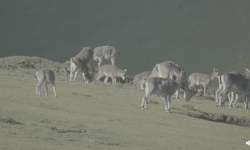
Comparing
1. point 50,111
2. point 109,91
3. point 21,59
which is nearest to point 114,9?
point 21,59

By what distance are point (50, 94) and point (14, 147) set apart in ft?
30.0

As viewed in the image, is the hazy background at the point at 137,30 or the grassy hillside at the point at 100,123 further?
the hazy background at the point at 137,30

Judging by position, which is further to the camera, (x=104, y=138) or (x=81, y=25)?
(x=81, y=25)

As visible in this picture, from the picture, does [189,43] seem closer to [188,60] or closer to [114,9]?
[188,60]

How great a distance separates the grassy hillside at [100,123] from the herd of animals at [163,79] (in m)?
0.81

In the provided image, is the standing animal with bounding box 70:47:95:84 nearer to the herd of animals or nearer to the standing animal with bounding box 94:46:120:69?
the herd of animals

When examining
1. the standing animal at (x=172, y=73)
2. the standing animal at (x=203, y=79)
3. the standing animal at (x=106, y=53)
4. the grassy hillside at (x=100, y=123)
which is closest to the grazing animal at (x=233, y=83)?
the grassy hillside at (x=100, y=123)

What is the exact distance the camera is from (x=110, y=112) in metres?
20.0

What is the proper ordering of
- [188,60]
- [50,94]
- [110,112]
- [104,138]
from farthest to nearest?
[188,60]
[50,94]
[110,112]
[104,138]

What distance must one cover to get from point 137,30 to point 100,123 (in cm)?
2710

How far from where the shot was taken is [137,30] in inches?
1738

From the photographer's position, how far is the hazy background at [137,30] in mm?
43031

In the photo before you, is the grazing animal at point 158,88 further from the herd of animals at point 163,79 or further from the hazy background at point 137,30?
the hazy background at point 137,30

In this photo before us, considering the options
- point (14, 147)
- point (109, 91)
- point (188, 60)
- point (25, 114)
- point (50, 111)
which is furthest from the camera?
point (188, 60)
